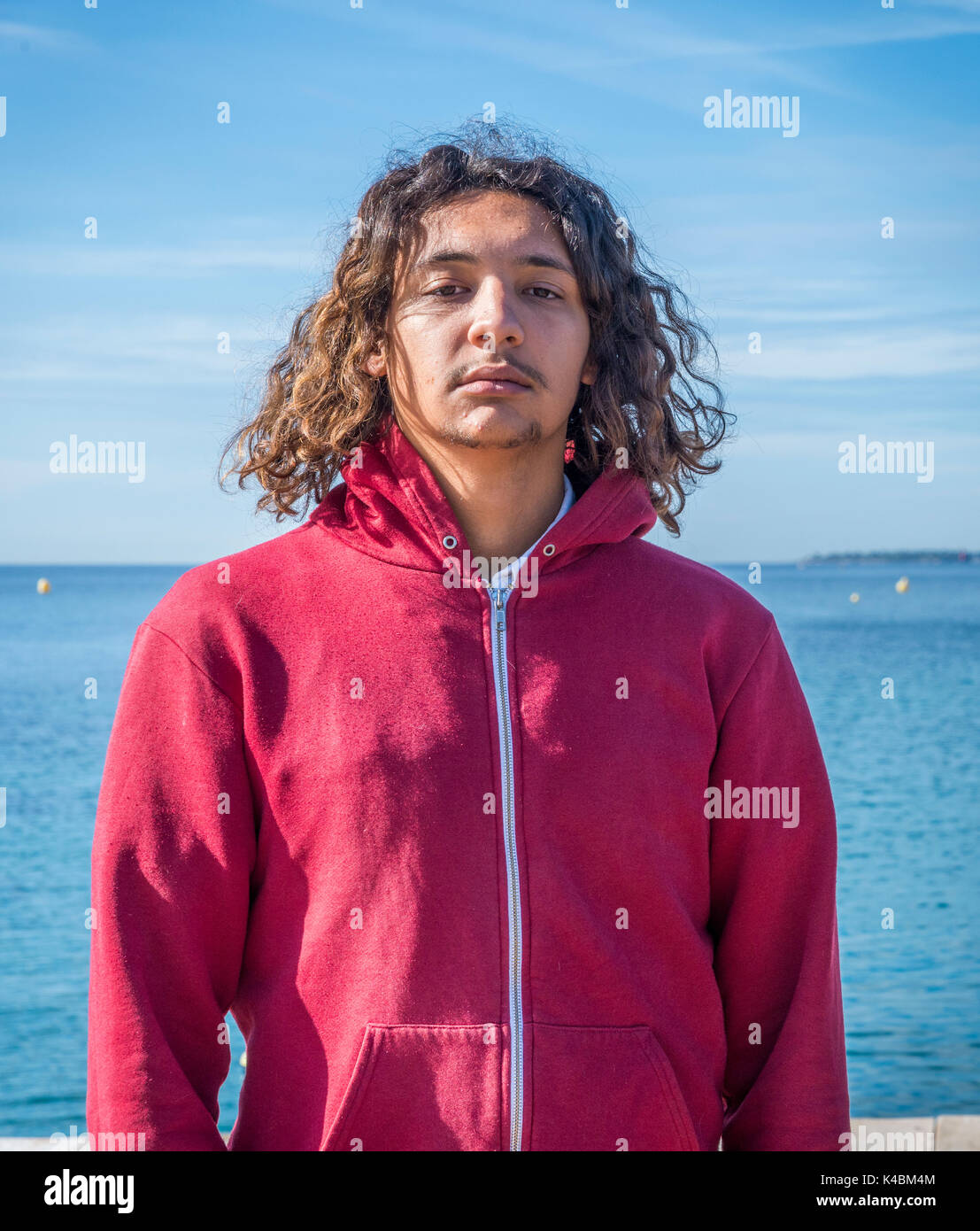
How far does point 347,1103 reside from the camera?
1955 millimetres

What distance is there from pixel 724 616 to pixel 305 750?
811mm

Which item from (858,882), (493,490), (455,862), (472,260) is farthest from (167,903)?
(858,882)

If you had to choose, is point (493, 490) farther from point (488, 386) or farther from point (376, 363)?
point (376, 363)

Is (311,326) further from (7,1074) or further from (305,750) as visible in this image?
(7,1074)

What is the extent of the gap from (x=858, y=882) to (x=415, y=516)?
13324 millimetres

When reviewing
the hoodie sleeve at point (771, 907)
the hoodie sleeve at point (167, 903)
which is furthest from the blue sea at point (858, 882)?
the hoodie sleeve at point (167, 903)

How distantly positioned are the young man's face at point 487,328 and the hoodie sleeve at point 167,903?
0.67 metres

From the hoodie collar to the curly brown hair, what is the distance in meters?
0.13

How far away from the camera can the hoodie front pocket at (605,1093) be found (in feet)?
6.50

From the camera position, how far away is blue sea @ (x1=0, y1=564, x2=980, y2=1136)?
851 centimetres

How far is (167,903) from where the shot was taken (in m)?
1.98

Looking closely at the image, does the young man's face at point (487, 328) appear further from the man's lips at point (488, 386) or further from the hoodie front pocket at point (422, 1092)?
the hoodie front pocket at point (422, 1092)

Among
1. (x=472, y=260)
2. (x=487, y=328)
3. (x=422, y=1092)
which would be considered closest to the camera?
(x=422, y=1092)
